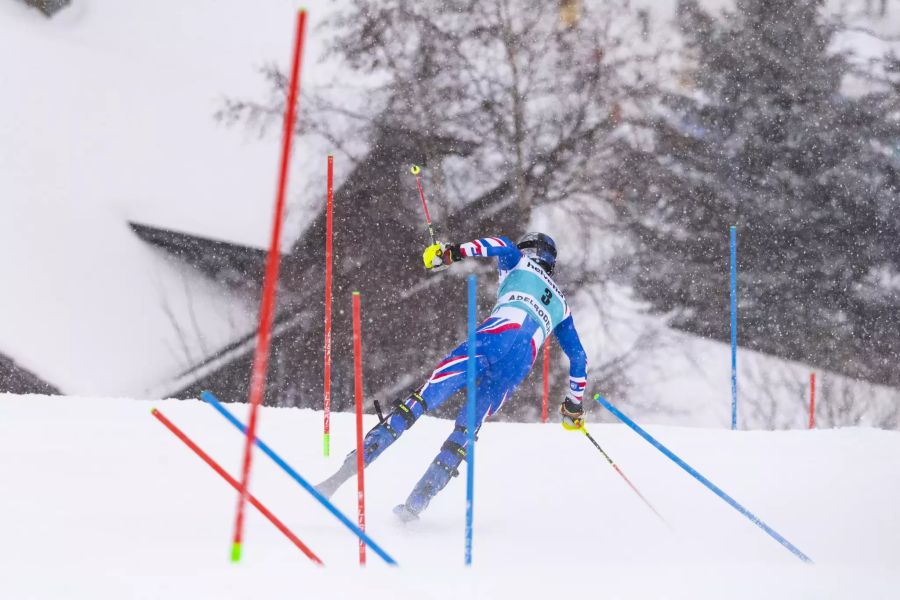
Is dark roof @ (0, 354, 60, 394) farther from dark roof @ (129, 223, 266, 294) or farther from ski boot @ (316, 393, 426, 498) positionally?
ski boot @ (316, 393, 426, 498)

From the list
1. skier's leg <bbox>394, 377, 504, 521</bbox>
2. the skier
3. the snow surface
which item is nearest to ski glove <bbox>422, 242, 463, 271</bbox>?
the skier

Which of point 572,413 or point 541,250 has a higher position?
point 541,250

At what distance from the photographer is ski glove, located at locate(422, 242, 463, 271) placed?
13.6ft

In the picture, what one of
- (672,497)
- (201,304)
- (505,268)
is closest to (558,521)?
(672,497)

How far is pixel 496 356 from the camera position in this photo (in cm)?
427

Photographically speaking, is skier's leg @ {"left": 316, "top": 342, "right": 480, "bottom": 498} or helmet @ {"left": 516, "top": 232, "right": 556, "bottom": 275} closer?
skier's leg @ {"left": 316, "top": 342, "right": 480, "bottom": 498}

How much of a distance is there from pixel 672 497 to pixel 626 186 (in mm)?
9165

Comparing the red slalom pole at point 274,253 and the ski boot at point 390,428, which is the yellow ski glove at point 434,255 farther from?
the red slalom pole at point 274,253

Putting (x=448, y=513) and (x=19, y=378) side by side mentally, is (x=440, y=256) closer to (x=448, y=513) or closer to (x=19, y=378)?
(x=448, y=513)

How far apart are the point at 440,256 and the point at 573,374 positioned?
0.94m

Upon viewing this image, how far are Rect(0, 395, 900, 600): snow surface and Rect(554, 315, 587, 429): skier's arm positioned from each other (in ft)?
1.69

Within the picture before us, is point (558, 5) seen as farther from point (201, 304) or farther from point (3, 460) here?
point (3, 460)

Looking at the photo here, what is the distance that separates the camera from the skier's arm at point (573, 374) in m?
4.46

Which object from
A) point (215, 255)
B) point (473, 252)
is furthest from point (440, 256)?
point (215, 255)
